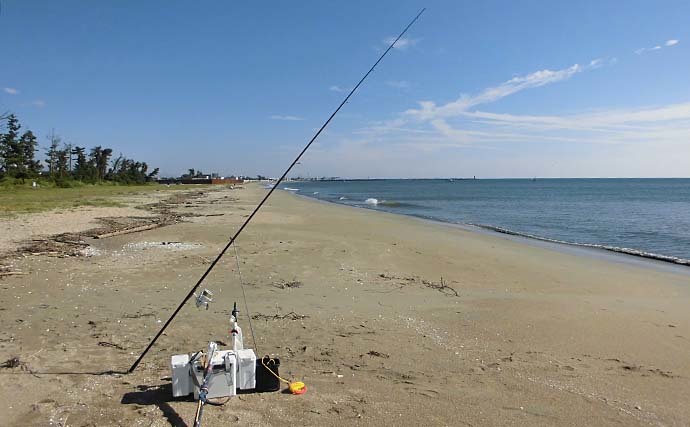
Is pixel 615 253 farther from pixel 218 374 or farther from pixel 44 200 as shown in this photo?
pixel 44 200

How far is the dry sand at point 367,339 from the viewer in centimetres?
362

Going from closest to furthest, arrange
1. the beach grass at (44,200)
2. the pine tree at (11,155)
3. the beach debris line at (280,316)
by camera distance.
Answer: the beach debris line at (280,316), the beach grass at (44,200), the pine tree at (11,155)

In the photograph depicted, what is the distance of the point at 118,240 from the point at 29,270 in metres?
4.18

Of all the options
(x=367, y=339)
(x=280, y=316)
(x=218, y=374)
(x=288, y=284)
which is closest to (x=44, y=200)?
(x=288, y=284)

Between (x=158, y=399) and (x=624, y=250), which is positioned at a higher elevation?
(x=158, y=399)

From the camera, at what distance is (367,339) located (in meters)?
5.29

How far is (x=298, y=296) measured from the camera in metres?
7.07

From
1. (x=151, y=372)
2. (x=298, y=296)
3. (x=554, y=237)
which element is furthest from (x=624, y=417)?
(x=554, y=237)

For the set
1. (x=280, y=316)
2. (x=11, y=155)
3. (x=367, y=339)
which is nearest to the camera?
(x=367, y=339)

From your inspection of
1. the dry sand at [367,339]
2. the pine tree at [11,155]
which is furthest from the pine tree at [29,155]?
the dry sand at [367,339]

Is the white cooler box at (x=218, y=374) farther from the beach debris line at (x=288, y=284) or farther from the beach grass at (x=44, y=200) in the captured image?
the beach grass at (x=44, y=200)

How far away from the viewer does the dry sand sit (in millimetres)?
3625

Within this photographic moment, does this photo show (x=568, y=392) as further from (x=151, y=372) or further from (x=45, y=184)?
(x=45, y=184)

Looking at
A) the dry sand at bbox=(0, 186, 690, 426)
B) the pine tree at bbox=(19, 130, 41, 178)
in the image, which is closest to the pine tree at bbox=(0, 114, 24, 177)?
the pine tree at bbox=(19, 130, 41, 178)
